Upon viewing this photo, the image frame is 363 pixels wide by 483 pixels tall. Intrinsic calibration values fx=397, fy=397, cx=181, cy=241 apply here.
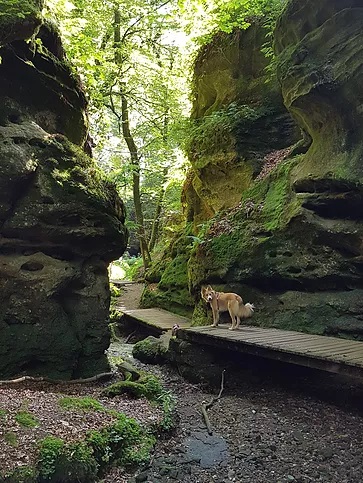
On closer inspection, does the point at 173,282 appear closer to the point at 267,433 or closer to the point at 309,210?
the point at 309,210

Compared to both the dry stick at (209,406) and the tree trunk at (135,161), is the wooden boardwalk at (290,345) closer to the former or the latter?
the dry stick at (209,406)

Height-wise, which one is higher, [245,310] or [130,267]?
[130,267]

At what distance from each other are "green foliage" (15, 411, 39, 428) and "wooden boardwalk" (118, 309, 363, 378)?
13.0 feet

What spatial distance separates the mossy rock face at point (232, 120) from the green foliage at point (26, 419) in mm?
10720

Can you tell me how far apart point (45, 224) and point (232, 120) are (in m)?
9.12

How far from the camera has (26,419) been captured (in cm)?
479

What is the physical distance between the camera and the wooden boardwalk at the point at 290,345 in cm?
605

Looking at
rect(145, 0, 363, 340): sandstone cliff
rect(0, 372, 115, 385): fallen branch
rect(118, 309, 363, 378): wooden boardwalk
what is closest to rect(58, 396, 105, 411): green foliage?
rect(0, 372, 115, 385): fallen branch

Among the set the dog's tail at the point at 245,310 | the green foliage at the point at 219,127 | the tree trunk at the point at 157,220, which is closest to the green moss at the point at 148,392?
the dog's tail at the point at 245,310

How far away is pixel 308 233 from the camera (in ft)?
30.1

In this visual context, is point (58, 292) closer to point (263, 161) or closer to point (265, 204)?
point (265, 204)

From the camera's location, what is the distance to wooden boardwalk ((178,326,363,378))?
6047 millimetres

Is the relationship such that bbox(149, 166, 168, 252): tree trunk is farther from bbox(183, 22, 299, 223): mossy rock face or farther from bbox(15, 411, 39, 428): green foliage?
bbox(15, 411, 39, 428): green foliage

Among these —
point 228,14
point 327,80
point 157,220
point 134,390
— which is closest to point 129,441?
point 134,390
